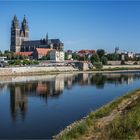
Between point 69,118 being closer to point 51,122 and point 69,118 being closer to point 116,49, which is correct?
point 51,122

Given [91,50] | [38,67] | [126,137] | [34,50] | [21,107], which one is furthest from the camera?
[91,50]

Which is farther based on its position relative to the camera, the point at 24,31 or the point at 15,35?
the point at 24,31

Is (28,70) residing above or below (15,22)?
below

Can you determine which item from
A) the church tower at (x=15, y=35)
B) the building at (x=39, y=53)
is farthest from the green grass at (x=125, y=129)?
the church tower at (x=15, y=35)

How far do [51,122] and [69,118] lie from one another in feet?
3.70

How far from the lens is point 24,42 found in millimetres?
94625

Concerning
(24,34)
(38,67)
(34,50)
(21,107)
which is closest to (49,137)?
(21,107)

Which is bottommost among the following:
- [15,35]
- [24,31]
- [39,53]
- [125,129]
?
[125,129]

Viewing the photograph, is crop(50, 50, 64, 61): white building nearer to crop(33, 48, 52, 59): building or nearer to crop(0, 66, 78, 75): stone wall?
crop(33, 48, 52, 59): building

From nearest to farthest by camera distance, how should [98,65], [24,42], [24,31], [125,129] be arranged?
[125,129], [98,65], [24,42], [24,31]

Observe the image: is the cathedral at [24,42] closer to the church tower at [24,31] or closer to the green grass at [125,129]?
the church tower at [24,31]

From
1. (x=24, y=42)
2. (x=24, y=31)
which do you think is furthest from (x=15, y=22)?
(x=24, y=42)

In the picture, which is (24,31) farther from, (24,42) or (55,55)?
(55,55)

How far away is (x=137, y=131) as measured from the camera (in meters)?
7.65
